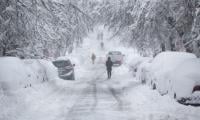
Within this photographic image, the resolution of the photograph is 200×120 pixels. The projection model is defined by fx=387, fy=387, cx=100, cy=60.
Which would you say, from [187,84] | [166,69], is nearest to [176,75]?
[187,84]

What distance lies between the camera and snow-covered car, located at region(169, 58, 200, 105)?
1238 cm

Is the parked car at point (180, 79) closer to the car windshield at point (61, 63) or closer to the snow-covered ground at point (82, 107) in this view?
the snow-covered ground at point (82, 107)

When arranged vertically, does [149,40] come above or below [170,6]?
below

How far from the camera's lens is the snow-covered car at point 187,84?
12.4 m

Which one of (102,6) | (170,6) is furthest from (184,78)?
(102,6)

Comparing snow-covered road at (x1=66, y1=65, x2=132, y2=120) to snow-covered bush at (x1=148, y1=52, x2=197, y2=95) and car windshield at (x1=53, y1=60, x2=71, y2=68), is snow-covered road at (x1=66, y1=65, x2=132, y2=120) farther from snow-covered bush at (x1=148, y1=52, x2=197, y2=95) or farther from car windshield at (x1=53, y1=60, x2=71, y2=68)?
car windshield at (x1=53, y1=60, x2=71, y2=68)

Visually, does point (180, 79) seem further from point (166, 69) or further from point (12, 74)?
point (12, 74)

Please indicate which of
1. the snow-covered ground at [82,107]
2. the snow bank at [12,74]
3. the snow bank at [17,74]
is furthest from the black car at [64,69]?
the snow bank at [12,74]

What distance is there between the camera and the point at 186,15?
1838cm

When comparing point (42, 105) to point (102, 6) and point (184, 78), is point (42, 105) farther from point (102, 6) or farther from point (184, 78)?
point (102, 6)

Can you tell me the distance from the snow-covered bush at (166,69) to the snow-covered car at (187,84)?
0.38 metres

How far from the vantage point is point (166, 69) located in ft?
50.6

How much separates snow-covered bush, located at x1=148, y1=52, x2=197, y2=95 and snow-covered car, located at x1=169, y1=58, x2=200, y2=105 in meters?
0.38

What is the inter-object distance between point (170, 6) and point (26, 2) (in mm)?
8402
